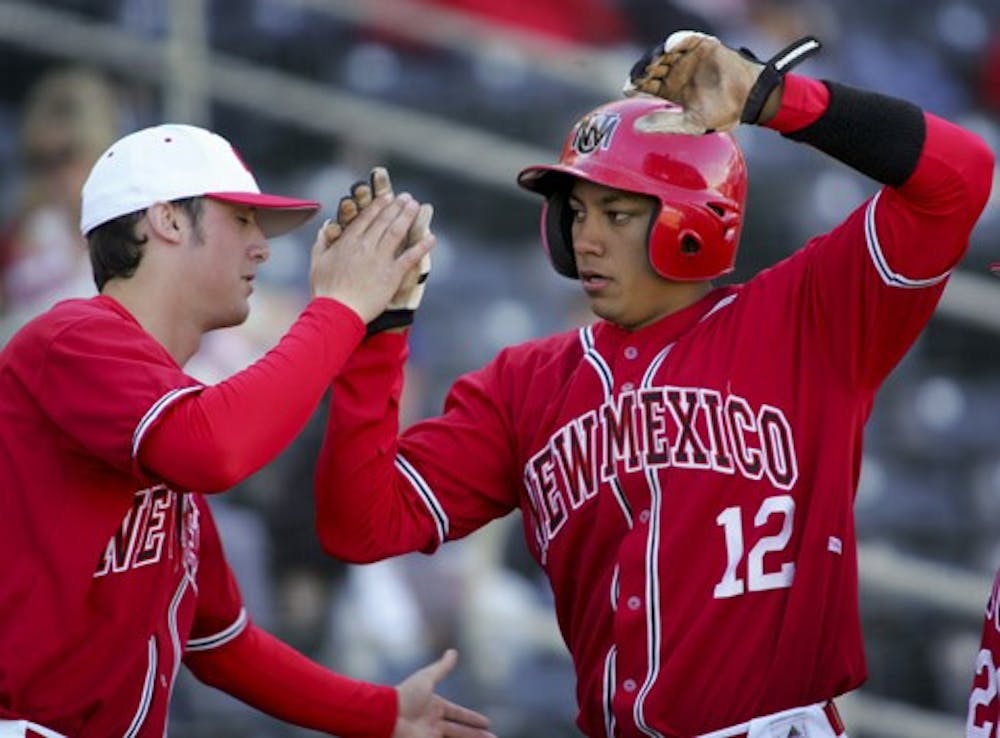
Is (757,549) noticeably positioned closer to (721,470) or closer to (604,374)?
(721,470)

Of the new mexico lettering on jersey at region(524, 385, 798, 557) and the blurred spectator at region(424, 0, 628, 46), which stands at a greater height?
the blurred spectator at region(424, 0, 628, 46)

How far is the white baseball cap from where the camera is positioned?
12.6 ft

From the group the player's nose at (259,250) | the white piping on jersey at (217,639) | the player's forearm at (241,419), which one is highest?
the player's nose at (259,250)

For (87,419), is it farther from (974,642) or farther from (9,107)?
(974,642)

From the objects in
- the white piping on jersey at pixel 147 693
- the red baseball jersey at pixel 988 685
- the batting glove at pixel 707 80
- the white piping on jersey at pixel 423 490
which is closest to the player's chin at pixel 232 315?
the white piping on jersey at pixel 423 490

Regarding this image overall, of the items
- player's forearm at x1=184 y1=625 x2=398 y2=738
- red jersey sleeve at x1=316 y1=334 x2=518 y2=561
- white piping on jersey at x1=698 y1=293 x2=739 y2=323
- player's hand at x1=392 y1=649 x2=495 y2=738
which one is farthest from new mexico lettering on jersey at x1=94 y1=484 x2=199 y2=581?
white piping on jersey at x1=698 y1=293 x2=739 y2=323

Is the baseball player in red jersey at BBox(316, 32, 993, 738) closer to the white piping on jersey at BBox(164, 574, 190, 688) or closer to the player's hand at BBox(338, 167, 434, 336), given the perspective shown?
the player's hand at BBox(338, 167, 434, 336)

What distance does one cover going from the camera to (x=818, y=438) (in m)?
3.83

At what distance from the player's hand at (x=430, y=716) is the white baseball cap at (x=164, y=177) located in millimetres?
1059

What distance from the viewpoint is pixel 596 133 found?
402 centimetres

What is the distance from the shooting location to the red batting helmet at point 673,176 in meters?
3.92

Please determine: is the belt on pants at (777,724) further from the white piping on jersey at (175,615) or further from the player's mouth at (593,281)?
the white piping on jersey at (175,615)

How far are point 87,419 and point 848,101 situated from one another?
4.77 ft

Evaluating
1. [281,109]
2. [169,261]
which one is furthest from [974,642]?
[169,261]
